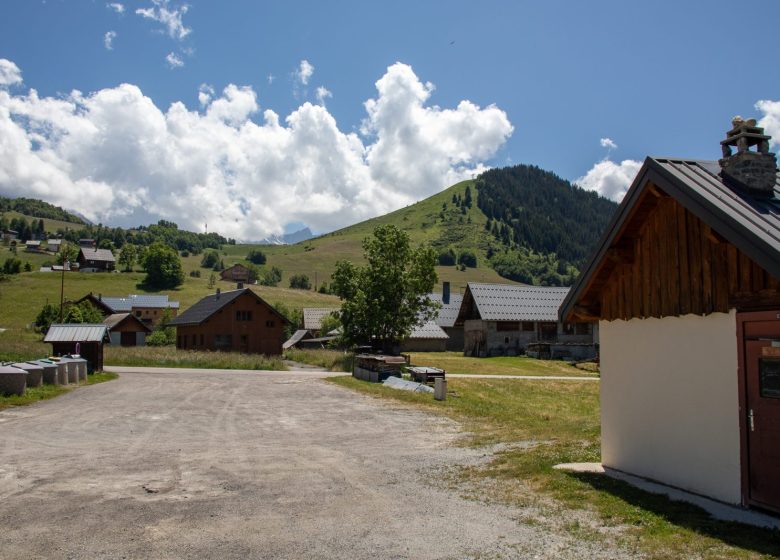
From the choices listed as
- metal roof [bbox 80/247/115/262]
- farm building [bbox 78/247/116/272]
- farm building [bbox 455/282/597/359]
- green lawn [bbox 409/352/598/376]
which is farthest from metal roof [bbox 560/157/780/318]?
metal roof [bbox 80/247/115/262]

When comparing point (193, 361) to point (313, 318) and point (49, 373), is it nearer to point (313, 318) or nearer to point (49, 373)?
point (49, 373)

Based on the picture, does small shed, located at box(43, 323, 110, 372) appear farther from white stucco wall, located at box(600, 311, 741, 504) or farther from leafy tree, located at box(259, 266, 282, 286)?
leafy tree, located at box(259, 266, 282, 286)

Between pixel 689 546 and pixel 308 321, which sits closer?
pixel 689 546

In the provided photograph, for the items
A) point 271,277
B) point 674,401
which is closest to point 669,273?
point 674,401

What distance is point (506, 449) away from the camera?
13.6 m

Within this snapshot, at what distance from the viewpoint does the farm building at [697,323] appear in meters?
7.71

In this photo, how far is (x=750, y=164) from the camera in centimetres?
891

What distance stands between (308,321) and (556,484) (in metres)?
74.8

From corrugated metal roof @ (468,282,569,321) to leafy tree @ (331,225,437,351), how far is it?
1212 cm

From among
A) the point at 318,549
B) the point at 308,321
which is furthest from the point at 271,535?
the point at 308,321

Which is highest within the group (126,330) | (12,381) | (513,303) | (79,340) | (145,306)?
(145,306)

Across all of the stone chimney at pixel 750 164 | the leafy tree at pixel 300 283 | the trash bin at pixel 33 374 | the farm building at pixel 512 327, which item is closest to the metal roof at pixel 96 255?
the leafy tree at pixel 300 283

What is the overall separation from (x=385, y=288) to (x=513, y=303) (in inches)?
713

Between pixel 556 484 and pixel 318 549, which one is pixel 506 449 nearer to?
pixel 556 484
